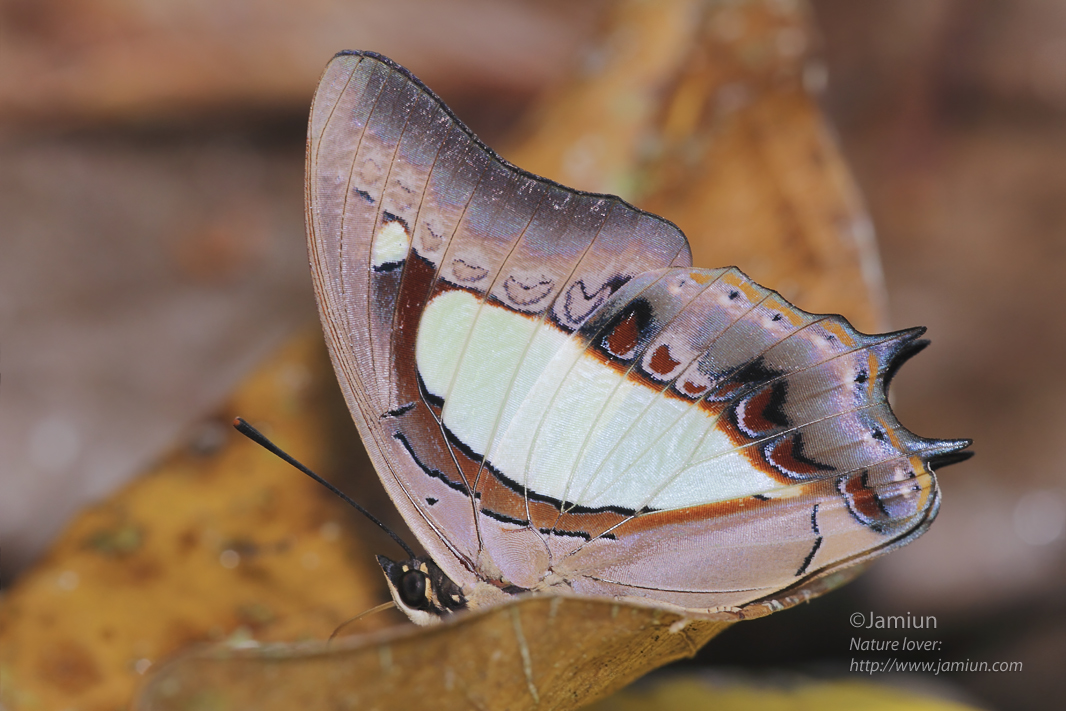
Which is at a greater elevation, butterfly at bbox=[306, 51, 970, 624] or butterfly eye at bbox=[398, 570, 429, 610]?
butterfly at bbox=[306, 51, 970, 624]

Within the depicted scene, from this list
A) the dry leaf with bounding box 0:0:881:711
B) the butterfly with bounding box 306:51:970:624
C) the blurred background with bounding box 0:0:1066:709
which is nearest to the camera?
the dry leaf with bounding box 0:0:881:711

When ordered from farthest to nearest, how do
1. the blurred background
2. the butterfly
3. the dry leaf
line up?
1. the blurred background
2. the butterfly
3. the dry leaf

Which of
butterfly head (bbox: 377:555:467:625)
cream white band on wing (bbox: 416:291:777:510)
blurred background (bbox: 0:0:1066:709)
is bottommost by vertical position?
butterfly head (bbox: 377:555:467:625)

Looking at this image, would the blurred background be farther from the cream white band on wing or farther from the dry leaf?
the cream white band on wing

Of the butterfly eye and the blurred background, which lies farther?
the blurred background

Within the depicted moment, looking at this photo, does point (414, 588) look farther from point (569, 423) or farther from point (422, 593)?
point (569, 423)

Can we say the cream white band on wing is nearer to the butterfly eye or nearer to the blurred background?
the butterfly eye

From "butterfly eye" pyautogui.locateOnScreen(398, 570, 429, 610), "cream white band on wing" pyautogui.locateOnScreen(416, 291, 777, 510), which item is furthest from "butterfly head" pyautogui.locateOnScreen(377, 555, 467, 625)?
"cream white band on wing" pyautogui.locateOnScreen(416, 291, 777, 510)

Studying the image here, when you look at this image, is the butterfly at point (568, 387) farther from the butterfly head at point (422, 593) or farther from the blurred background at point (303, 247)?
the blurred background at point (303, 247)

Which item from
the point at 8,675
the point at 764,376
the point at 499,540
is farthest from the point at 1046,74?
the point at 8,675
